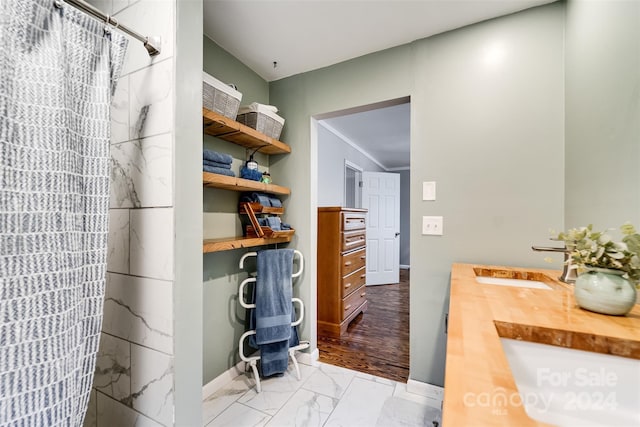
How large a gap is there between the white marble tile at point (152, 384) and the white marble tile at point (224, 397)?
2.23 ft

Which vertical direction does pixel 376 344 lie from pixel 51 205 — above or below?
below

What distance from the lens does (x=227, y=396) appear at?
1731 millimetres

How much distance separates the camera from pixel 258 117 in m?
1.84

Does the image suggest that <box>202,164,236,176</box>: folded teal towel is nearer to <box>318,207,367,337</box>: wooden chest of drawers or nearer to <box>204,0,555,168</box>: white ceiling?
<box>204,0,555,168</box>: white ceiling

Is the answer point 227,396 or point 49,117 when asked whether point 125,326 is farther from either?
point 227,396

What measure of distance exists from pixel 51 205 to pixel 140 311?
0.50 metres

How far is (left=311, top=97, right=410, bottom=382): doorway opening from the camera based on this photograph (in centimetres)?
220

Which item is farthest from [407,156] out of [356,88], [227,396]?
[227,396]

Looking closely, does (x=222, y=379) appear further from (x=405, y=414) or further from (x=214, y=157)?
(x=214, y=157)

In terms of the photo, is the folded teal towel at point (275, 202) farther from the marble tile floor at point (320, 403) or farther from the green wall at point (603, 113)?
the green wall at point (603, 113)

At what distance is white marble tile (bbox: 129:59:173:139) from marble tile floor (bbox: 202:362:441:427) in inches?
63.2

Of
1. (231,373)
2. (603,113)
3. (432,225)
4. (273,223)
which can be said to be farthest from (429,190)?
(231,373)

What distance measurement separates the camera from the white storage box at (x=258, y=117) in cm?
184

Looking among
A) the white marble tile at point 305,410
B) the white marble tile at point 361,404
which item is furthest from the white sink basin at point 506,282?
the white marble tile at point 305,410
